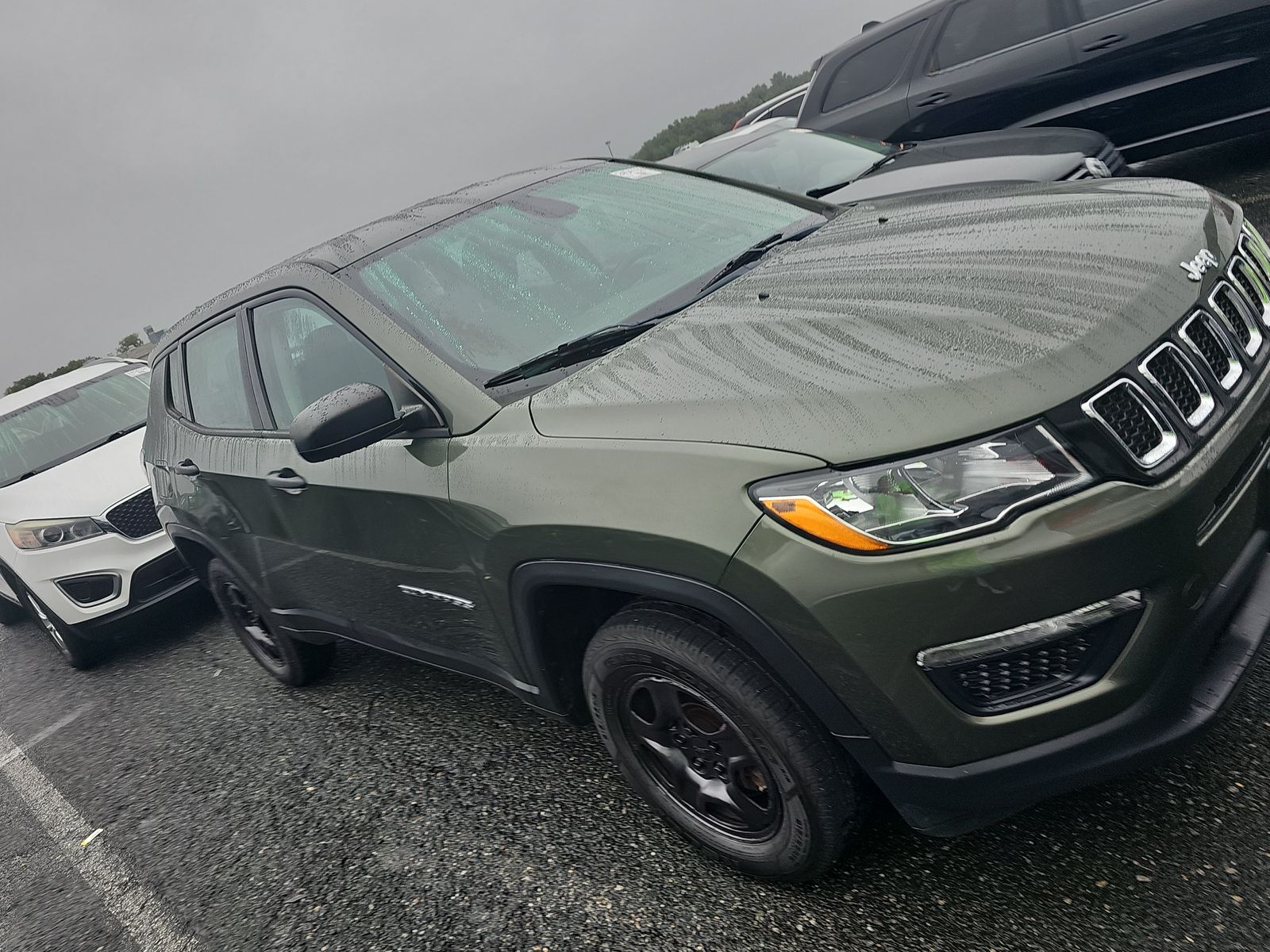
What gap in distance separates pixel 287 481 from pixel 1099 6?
19.0 ft

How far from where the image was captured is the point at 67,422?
6453 mm

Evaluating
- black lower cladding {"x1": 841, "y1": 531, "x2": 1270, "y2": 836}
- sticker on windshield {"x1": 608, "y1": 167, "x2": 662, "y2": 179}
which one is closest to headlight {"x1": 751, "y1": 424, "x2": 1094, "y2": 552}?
black lower cladding {"x1": 841, "y1": 531, "x2": 1270, "y2": 836}

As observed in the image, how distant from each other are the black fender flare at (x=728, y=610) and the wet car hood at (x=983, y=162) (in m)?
2.85

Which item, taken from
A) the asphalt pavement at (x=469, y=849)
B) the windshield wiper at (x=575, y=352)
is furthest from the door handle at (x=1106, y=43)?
the windshield wiper at (x=575, y=352)

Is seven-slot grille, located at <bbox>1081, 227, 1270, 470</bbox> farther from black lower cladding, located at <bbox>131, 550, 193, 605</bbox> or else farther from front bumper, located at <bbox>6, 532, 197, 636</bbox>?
front bumper, located at <bbox>6, 532, 197, 636</bbox>

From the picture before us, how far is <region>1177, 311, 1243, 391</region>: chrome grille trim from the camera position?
73.5 inches

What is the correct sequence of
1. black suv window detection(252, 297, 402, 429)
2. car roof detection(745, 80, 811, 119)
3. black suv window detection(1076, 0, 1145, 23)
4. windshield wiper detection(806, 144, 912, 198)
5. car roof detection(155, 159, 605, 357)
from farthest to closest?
car roof detection(745, 80, 811, 119) < black suv window detection(1076, 0, 1145, 23) < windshield wiper detection(806, 144, 912, 198) < car roof detection(155, 159, 605, 357) < black suv window detection(252, 297, 402, 429)

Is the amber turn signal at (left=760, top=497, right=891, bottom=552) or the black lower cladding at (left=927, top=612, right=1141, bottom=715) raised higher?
the amber turn signal at (left=760, top=497, right=891, bottom=552)

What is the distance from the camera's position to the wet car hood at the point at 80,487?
550cm

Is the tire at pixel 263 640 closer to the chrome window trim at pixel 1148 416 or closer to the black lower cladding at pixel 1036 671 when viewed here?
the black lower cladding at pixel 1036 671

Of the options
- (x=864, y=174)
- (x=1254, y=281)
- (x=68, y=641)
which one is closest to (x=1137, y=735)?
(x=1254, y=281)

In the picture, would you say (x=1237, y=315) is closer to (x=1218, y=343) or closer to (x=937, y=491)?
(x=1218, y=343)

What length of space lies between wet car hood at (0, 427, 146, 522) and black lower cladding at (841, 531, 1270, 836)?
5025 mm

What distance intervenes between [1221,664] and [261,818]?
2.94m
